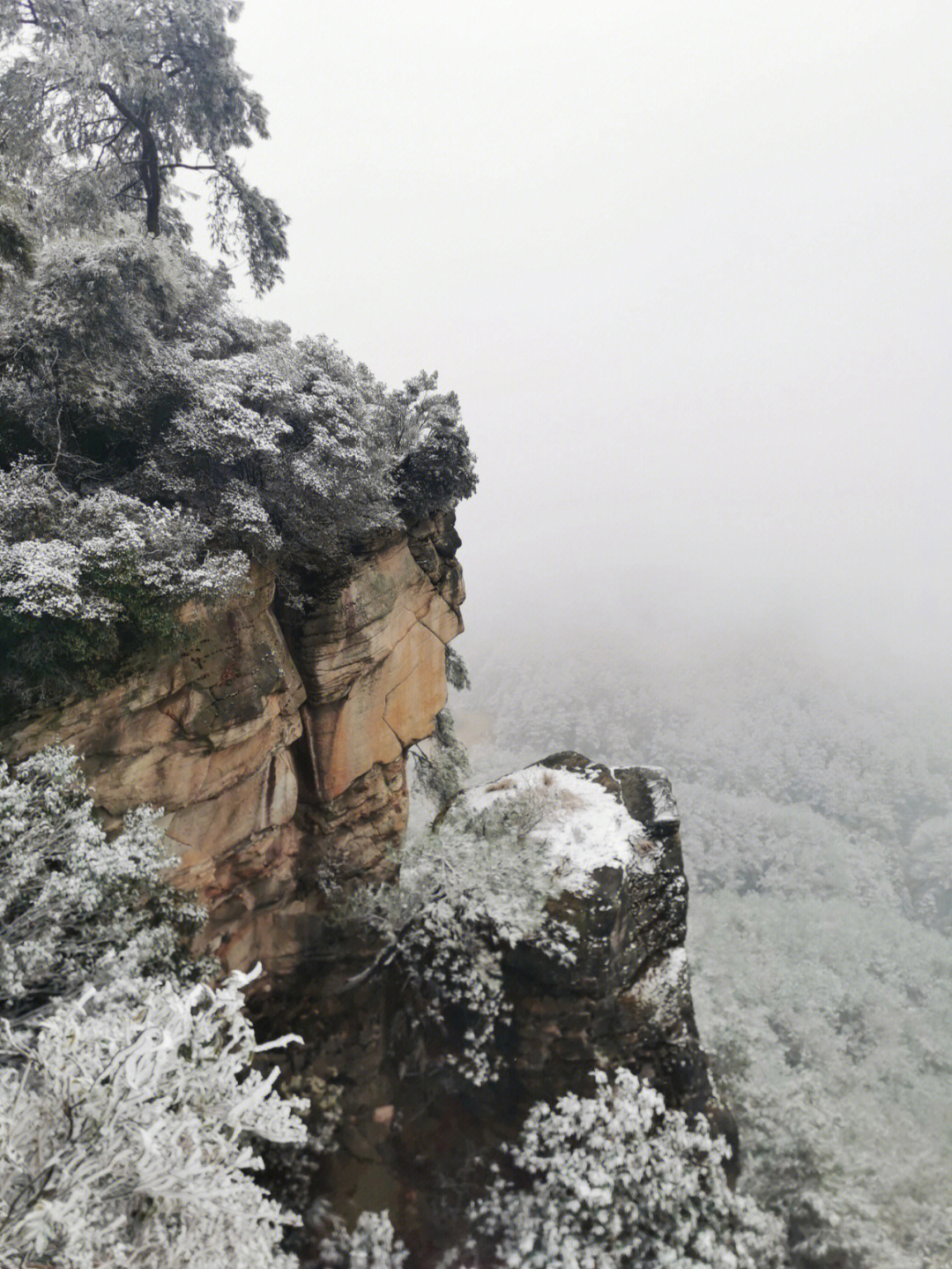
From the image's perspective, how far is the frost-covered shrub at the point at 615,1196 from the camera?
30.3ft

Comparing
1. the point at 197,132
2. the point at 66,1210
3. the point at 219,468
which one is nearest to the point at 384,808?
the point at 219,468

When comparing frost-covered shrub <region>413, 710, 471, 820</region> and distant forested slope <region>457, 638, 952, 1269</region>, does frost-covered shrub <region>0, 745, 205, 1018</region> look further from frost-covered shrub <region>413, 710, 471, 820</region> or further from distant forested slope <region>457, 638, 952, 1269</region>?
distant forested slope <region>457, 638, 952, 1269</region>

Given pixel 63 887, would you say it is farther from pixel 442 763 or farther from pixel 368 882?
pixel 442 763

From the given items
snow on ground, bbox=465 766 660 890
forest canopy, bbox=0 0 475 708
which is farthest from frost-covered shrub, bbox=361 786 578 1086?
forest canopy, bbox=0 0 475 708

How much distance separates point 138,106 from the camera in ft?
40.6

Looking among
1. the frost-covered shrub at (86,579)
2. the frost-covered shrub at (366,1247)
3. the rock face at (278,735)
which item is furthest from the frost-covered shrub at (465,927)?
the frost-covered shrub at (86,579)

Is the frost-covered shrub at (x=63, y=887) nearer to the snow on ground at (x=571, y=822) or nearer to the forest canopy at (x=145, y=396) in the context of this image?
the forest canopy at (x=145, y=396)

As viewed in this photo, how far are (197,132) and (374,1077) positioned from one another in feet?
61.9

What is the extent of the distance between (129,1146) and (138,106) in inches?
656

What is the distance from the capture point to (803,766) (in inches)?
2434

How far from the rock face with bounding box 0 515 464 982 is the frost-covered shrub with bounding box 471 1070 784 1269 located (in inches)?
222

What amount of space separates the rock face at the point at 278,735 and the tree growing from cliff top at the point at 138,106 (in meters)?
8.21

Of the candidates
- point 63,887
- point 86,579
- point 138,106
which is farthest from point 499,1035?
point 138,106

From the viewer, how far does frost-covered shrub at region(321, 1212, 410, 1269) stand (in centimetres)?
965
